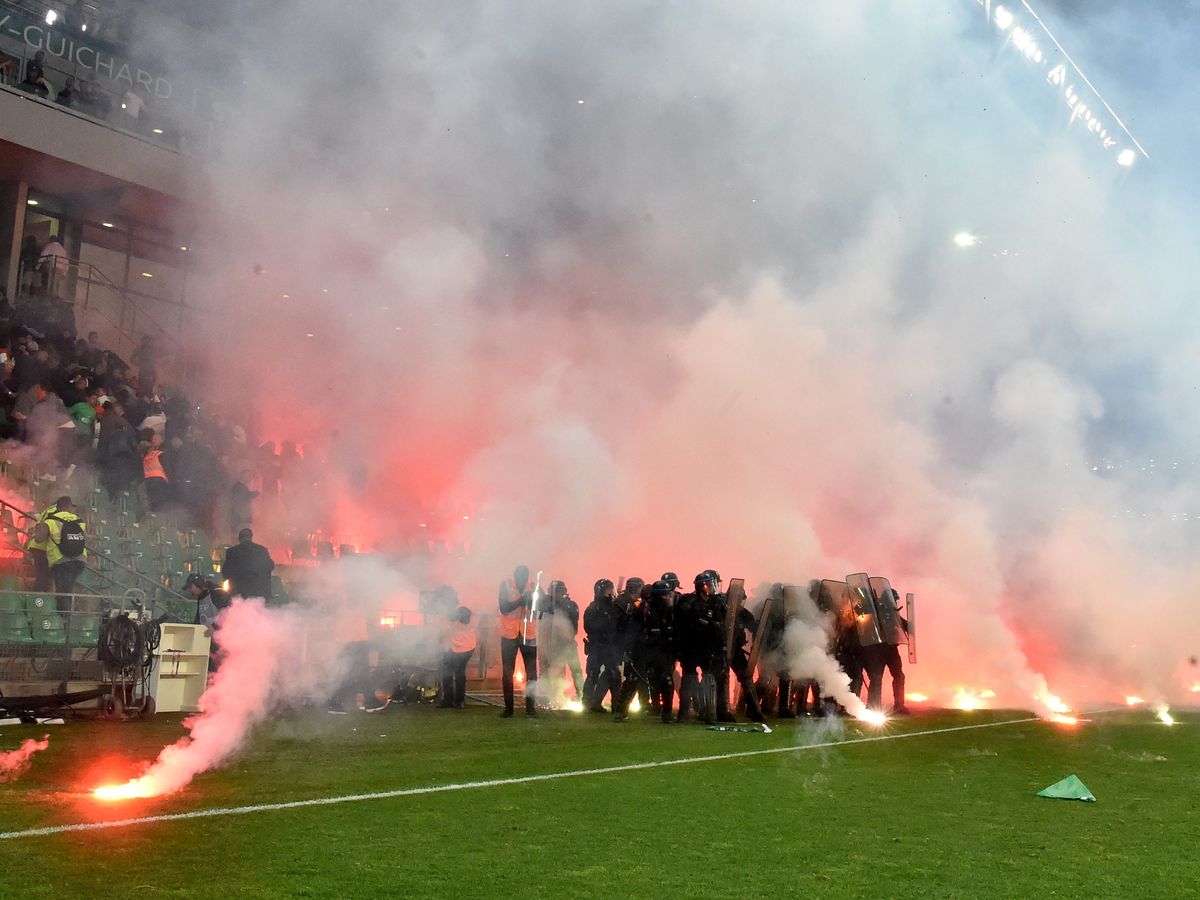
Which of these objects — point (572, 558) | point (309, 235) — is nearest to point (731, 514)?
point (572, 558)

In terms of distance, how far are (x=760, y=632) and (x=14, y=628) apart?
25.1ft

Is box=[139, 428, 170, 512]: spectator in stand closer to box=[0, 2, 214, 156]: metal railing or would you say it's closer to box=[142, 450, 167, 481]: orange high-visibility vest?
box=[142, 450, 167, 481]: orange high-visibility vest

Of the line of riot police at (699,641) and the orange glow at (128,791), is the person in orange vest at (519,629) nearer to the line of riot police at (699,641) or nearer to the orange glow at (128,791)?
the line of riot police at (699,641)

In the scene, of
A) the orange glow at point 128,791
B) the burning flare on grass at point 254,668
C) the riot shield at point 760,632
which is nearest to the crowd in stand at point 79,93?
the burning flare on grass at point 254,668

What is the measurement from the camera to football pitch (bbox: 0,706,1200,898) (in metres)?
3.71

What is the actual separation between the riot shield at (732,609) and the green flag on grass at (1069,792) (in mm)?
5595

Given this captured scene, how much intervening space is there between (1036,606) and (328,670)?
510 inches

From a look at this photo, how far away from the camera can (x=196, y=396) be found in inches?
776

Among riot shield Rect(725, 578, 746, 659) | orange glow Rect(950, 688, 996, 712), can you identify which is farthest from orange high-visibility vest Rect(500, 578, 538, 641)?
orange glow Rect(950, 688, 996, 712)

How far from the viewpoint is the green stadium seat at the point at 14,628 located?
9734mm

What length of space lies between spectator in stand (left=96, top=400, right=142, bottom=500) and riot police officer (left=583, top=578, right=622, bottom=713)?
6392 millimetres

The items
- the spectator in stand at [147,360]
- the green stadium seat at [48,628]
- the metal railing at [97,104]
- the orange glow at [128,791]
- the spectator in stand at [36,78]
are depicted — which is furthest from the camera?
the spectator in stand at [147,360]

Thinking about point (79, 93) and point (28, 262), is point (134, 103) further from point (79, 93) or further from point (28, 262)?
point (28, 262)

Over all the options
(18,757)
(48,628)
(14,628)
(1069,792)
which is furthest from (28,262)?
(1069,792)
